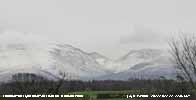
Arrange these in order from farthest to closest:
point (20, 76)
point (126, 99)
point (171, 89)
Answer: point (20, 76) → point (126, 99) → point (171, 89)

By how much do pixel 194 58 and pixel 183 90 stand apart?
11055 millimetres

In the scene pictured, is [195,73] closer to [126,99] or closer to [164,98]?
[164,98]

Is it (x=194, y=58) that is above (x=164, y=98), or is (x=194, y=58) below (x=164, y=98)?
above

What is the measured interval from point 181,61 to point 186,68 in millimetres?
896

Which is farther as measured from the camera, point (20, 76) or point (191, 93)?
point (20, 76)

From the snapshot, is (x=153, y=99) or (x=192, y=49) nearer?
(x=192, y=49)

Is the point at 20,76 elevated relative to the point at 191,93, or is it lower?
elevated

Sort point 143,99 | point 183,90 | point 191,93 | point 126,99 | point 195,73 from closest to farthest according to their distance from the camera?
point 195,73, point 191,93, point 183,90, point 143,99, point 126,99

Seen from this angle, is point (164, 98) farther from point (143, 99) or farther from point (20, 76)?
point (20, 76)

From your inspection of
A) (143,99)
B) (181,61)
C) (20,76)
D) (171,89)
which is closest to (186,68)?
(181,61)

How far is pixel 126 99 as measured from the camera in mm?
59406

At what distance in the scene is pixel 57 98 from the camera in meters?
41.1

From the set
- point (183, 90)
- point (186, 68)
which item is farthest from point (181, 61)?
point (183, 90)

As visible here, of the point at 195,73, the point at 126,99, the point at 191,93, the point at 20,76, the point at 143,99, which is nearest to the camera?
the point at 195,73
